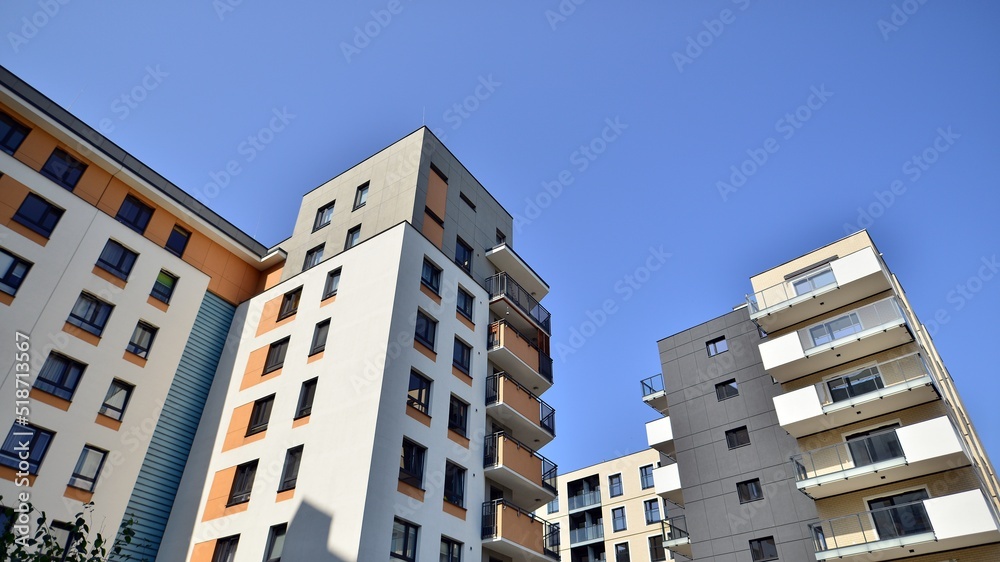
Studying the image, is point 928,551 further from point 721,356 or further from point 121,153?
point 121,153

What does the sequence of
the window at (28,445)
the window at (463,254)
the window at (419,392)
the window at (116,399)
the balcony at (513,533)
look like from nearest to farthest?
the window at (28,445)
the window at (116,399)
the window at (419,392)
the balcony at (513,533)
the window at (463,254)

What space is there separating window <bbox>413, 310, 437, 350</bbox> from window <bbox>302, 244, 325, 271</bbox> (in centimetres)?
653

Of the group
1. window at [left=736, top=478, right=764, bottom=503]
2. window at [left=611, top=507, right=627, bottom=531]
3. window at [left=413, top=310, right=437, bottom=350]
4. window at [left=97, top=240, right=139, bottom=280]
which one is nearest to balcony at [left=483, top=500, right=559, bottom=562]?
window at [left=413, top=310, right=437, bottom=350]

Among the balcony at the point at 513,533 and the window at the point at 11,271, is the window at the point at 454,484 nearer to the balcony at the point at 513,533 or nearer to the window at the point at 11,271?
the balcony at the point at 513,533

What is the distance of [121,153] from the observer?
25.8 metres

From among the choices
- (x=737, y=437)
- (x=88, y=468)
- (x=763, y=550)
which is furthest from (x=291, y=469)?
(x=737, y=437)

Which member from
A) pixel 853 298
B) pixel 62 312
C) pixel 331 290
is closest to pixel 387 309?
pixel 331 290

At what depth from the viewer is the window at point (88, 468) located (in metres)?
20.3

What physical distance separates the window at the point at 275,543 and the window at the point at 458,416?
6.79 meters

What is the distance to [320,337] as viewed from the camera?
80.2 feet

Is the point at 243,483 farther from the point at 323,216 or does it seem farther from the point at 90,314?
the point at 323,216

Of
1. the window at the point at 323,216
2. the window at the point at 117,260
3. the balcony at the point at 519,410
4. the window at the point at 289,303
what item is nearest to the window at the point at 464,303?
the balcony at the point at 519,410

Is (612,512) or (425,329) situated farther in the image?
(612,512)

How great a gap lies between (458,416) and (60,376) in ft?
45.7
